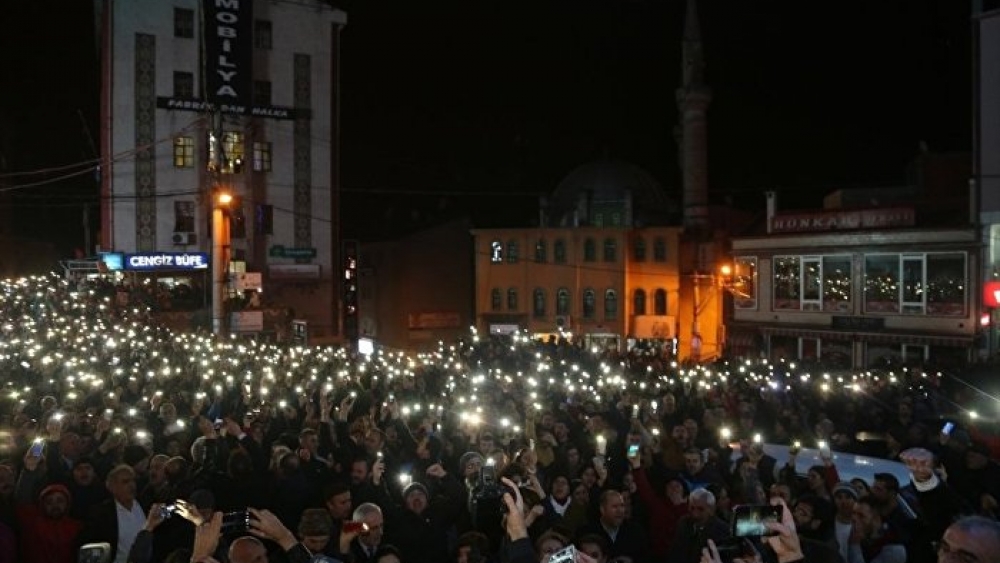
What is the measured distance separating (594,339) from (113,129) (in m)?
23.5

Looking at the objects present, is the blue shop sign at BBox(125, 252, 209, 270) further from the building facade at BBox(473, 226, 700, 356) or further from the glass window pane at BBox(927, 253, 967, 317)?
the glass window pane at BBox(927, 253, 967, 317)

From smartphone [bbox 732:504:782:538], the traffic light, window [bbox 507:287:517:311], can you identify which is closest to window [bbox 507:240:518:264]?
window [bbox 507:287:517:311]

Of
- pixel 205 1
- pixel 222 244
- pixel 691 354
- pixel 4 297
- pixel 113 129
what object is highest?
pixel 205 1

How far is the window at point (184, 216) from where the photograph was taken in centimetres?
3559

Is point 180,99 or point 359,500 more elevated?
point 180,99

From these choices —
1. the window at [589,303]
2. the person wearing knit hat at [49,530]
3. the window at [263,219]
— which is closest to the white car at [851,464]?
the person wearing knit hat at [49,530]

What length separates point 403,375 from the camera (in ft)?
54.9

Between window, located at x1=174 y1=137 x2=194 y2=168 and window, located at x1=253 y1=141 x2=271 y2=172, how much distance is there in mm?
2510

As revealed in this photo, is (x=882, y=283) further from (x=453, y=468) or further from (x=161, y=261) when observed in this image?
(x=161, y=261)

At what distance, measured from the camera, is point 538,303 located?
147 feet

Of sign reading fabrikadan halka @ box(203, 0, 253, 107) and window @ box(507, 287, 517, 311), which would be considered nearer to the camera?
sign reading fabrikadan halka @ box(203, 0, 253, 107)

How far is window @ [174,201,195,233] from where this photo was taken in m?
35.6

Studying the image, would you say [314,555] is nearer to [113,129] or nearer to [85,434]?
[85,434]

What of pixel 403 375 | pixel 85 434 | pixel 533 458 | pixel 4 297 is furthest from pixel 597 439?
pixel 4 297
